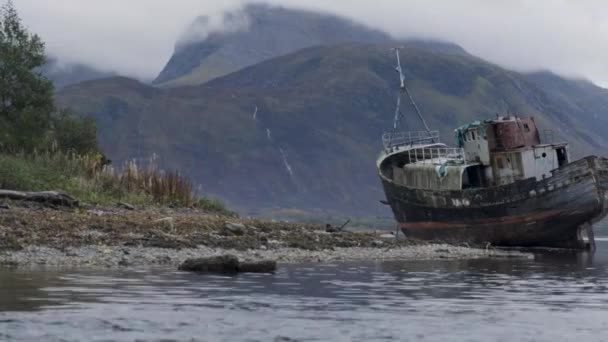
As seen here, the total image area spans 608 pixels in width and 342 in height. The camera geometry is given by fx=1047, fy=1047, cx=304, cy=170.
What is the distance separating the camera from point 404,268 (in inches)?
1206

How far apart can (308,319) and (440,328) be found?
216cm

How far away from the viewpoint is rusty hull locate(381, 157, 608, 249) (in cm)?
5444

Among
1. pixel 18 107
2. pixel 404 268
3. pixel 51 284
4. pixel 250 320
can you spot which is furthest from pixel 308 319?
pixel 18 107

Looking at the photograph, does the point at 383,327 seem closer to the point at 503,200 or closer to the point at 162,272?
the point at 162,272

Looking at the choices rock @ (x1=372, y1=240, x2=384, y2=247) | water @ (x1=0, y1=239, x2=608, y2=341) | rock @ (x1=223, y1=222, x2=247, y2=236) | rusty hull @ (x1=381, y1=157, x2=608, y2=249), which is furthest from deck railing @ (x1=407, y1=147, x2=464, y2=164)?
water @ (x1=0, y1=239, x2=608, y2=341)

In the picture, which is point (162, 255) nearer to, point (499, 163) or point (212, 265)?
point (212, 265)

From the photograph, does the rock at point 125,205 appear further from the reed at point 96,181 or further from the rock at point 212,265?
the rock at point 212,265

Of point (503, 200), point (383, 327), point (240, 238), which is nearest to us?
point (383, 327)

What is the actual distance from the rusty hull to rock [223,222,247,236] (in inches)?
936

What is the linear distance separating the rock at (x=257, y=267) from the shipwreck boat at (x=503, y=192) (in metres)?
30.7

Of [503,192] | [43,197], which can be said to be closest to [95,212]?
[43,197]

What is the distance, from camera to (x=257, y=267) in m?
26.0

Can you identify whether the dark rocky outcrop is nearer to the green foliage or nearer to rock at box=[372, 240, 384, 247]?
rock at box=[372, 240, 384, 247]

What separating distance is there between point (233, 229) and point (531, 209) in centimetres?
2493
